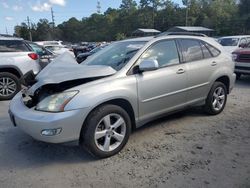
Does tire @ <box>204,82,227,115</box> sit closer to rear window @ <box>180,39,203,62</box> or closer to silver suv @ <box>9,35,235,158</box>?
silver suv @ <box>9,35,235,158</box>

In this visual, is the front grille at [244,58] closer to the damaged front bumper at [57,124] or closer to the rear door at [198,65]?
the rear door at [198,65]

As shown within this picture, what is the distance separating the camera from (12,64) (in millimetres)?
7633

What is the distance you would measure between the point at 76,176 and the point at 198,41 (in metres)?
3.38

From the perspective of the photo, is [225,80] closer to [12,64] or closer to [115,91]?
[115,91]

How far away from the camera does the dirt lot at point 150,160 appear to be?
3.35m

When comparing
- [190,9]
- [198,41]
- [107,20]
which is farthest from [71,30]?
[198,41]

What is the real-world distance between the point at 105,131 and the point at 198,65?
2.25 m

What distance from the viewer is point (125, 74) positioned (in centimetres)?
→ 411

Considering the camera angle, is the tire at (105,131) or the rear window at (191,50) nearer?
the tire at (105,131)

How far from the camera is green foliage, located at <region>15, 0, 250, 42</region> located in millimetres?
57219

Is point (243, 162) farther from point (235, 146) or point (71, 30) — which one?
point (71, 30)

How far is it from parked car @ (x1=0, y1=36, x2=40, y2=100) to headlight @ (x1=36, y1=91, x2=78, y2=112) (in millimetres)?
4358

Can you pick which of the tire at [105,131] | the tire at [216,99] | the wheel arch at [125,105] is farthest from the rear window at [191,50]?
the tire at [105,131]

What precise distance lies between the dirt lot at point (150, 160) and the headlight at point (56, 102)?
0.76 metres
